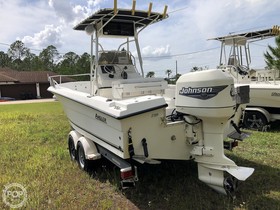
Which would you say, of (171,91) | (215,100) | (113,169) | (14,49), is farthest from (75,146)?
(14,49)

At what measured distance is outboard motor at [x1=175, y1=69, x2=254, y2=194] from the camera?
3129 mm

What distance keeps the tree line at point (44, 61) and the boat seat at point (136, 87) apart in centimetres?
3241

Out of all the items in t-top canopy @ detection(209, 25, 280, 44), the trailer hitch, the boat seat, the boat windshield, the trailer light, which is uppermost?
t-top canopy @ detection(209, 25, 280, 44)

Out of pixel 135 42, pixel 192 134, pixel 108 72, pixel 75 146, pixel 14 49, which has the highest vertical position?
pixel 14 49

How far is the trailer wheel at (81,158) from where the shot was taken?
4406mm

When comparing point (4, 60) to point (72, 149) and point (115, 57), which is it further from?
point (72, 149)

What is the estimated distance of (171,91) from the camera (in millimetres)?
4832

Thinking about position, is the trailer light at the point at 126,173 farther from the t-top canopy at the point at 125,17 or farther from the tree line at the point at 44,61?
the tree line at the point at 44,61

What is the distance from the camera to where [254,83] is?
7.48 metres

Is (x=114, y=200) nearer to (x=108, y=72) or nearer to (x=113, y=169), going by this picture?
(x=113, y=169)

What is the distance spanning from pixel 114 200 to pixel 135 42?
319 cm

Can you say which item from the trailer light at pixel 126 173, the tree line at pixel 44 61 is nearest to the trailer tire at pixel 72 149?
the trailer light at pixel 126 173

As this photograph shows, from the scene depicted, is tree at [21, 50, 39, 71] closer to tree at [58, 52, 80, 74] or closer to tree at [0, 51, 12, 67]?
tree at [0, 51, 12, 67]

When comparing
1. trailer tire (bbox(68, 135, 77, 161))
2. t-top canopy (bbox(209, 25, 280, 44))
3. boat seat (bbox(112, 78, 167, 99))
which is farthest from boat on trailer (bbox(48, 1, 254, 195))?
t-top canopy (bbox(209, 25, 280, 44))
